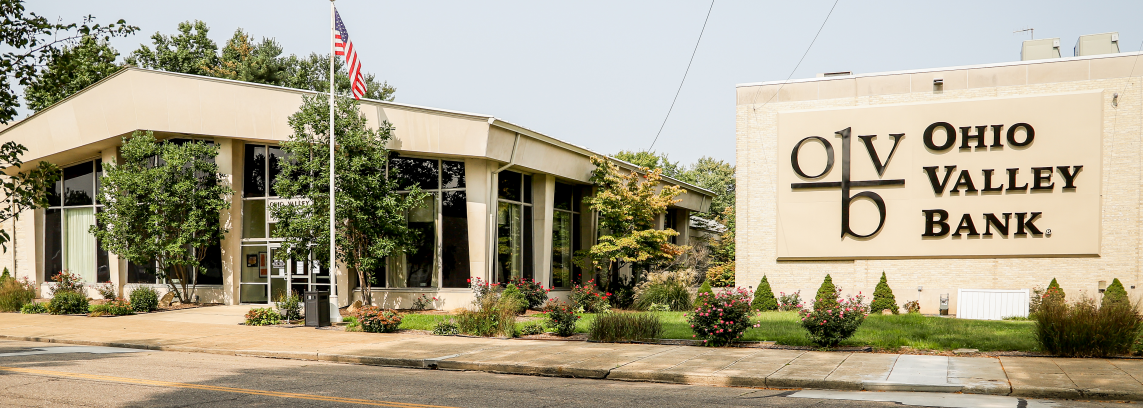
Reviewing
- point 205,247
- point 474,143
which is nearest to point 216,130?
point 205,247

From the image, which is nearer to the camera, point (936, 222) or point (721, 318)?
point (721, 318)

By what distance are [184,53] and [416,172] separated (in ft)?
94.4

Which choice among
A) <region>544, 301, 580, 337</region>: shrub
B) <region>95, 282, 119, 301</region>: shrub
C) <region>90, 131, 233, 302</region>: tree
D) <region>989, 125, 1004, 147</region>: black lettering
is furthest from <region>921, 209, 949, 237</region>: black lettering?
<region>95, 282, 119, 301</region>: shrub

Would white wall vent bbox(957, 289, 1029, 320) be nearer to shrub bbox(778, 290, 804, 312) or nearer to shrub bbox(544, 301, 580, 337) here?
shrub bbox(778, 290, 804, 312)

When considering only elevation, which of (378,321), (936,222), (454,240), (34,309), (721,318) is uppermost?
(936,222)

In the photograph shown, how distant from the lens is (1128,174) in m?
21.7

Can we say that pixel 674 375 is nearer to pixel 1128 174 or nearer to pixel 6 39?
pixel 6 39

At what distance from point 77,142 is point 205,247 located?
20.1 ft

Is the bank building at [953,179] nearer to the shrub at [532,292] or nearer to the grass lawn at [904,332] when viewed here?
the grass lawn at [904,332]

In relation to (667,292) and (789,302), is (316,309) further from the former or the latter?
(789,302)

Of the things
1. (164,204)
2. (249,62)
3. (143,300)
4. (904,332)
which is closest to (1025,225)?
(904,332)

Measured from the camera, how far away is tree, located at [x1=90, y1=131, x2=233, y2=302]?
23.3 meters

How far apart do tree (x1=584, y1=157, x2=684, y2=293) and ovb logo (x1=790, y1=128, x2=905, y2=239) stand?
5.14 m

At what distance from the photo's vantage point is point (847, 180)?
24172 mm
